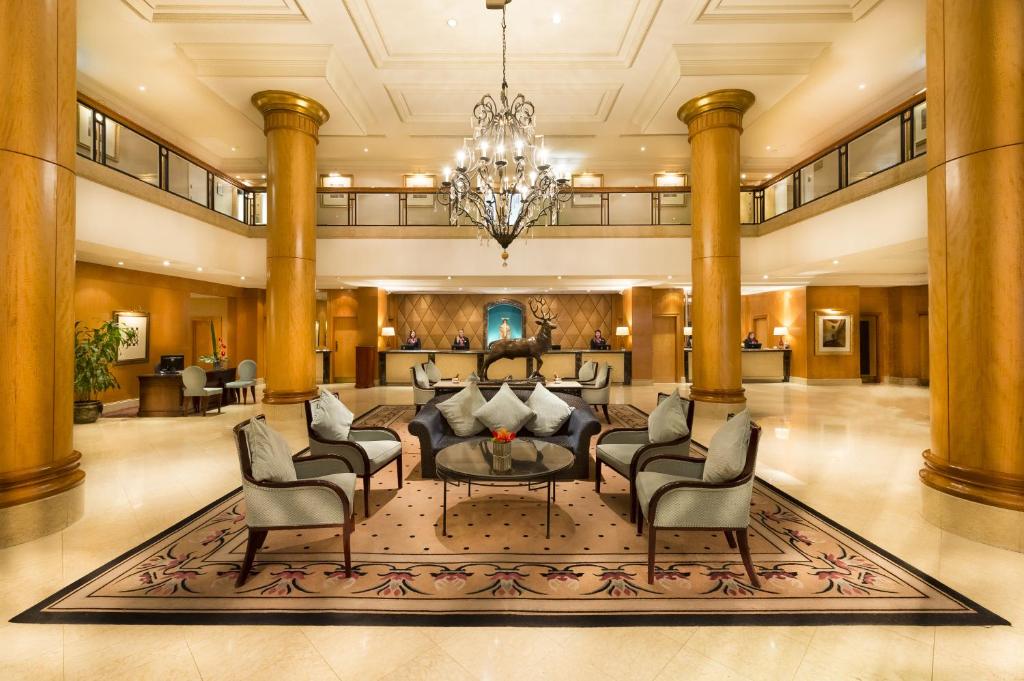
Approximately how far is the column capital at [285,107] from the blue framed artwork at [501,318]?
26.6 ft

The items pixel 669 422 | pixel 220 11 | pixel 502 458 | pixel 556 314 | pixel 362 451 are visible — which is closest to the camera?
pixel 502 458

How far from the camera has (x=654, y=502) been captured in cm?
271

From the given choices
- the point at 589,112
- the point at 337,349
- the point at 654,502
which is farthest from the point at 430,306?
the point at 654,502

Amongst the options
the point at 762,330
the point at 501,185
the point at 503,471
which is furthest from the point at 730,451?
the point at 762,330

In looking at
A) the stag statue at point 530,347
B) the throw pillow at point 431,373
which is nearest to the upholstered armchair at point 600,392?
the stag statue at point 530,347

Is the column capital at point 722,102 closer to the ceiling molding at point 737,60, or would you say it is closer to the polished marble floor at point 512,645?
the ceiling molding at point 737,60

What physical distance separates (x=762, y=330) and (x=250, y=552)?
15.3 metres

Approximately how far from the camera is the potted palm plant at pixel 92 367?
7.43 m

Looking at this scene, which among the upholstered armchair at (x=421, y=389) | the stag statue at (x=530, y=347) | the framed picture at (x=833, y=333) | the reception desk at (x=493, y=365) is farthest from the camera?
the framed picture at (x=833, y=333)

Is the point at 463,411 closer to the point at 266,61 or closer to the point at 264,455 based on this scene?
the point at 264,455

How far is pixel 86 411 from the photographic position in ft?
24.9

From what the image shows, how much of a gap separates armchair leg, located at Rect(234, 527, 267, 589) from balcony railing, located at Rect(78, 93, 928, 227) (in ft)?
20.0

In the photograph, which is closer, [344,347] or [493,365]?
[493,365]

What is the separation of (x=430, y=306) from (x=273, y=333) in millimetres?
7596
